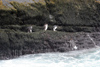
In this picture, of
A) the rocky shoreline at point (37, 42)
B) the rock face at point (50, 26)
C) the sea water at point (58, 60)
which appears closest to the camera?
the sea water at point (58, 60)

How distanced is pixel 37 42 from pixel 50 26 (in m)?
1.17

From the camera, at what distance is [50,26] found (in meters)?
7.21

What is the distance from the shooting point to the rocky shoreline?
5996 mm

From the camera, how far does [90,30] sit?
7.73m

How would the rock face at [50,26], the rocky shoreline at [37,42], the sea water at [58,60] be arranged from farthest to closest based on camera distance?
the rock face at [50,26] < the rocky shoreline at [37,42] < the sea water at [58,60]

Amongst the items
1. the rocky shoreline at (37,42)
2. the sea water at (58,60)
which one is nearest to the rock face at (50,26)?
the rocky shoreline at (37,42)

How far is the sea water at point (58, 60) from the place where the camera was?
17.9 ft

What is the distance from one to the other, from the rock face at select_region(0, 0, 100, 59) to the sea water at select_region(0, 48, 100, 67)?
277 mm

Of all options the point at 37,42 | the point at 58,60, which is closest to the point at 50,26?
the point at 37,42

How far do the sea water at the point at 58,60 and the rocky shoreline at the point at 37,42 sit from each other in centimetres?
24

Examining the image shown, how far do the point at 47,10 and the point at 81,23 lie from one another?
1.81 metres

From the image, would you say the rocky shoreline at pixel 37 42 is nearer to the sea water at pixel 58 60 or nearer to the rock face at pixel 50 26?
the rock face at pixel 50 26

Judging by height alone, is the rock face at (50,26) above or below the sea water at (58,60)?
above

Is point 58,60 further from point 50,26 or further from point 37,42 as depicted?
point 50,26
